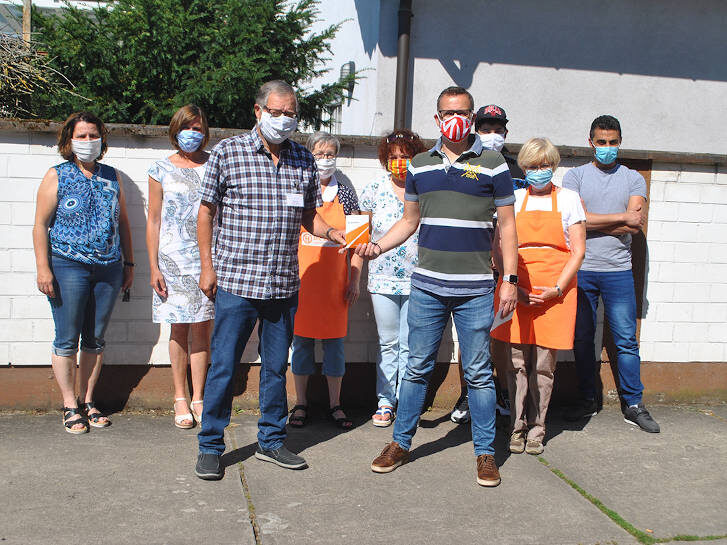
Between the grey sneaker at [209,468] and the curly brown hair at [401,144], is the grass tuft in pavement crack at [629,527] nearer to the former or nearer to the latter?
the grey sneaker at [209,468]

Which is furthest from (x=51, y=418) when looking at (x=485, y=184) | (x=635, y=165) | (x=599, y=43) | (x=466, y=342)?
(x=599, y=43)

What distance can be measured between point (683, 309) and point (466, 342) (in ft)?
8.36

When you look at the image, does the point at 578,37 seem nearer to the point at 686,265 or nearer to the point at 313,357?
the point at 686,265

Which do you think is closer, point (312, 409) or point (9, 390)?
point (9, 390)

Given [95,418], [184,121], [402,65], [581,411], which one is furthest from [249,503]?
[402,65]

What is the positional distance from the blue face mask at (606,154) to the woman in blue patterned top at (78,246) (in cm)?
328

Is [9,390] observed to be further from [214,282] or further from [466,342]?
[466,342]

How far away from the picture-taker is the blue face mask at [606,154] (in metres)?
5.26

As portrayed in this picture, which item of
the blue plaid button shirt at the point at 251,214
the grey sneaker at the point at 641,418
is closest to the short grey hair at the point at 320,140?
the blue plaid button shirt at the point at 251,214

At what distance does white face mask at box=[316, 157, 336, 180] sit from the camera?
4973mm

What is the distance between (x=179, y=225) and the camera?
191 inches

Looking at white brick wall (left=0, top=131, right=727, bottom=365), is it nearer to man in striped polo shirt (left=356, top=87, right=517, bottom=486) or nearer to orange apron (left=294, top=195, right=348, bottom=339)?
orange apron (left=294, top=195, right=348, bottom=339)

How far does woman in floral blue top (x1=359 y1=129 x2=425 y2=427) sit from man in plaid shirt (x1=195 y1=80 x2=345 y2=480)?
33.5 inches

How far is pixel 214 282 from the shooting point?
417 centimetres
